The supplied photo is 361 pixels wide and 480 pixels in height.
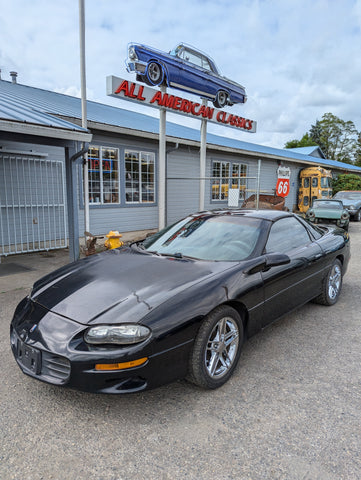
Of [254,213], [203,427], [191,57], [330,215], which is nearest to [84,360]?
[203,427]

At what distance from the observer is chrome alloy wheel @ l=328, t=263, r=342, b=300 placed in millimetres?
4520

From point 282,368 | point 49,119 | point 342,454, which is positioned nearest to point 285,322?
point 282,368

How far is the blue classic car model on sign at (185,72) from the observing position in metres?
7.96

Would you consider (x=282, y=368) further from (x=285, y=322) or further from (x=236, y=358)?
(x=285, y=322)

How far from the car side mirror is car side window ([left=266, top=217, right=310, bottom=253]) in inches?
7.5

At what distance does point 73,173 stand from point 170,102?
3.85 metres

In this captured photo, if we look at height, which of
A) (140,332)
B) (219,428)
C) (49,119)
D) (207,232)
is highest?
(49,119)

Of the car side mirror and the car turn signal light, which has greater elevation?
the car side mirror

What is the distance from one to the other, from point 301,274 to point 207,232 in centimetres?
116

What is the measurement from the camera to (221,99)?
10.5 meters

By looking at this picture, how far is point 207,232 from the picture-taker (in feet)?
11.8

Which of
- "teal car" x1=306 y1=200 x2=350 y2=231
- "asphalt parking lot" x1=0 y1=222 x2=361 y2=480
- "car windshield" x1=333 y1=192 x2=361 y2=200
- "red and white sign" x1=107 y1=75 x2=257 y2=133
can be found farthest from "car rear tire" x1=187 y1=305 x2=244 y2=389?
"car windshield" x1=333 y1=192 x2=361 y2=200

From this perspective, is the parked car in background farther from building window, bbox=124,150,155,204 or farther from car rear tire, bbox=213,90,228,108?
building window, bbox=124,150,155,204

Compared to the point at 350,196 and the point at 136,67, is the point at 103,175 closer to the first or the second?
the point at 136,67
